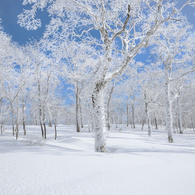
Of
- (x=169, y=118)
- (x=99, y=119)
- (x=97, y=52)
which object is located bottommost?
(x=169, y=118)

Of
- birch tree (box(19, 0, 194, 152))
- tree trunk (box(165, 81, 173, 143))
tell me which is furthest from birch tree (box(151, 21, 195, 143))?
birch tree (box(19, 0, 194, 152))

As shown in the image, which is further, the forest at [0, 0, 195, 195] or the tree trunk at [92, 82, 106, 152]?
the tree trunk at [92, 82, 106, 152]

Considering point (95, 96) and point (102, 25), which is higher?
point (102, 25)

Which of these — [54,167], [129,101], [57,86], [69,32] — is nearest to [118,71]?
[69,32]

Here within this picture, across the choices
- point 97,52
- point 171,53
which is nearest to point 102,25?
point 97,52

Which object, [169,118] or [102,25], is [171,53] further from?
[102,25]

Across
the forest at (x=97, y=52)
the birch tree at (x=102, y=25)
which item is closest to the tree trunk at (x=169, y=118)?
the forest at (x=97, y=52)

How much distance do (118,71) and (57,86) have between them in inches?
650

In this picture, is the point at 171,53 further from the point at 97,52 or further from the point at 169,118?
the point at 97,52

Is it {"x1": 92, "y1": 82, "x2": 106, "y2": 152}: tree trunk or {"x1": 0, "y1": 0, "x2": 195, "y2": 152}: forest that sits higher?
{"x1": 0, "y1": 0, "x2": 195, "y2": 152}: forest

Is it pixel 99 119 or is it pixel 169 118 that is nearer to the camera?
pixel 99 119

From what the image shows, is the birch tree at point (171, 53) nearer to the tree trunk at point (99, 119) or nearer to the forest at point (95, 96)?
the forest at point (95, 96)

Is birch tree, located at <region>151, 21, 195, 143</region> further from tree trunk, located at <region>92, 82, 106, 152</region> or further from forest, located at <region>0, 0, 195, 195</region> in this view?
tree trunk, located at <region>92, 82, 106, 152</region>

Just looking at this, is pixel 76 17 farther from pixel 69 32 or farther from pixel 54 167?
pixel 54 167
